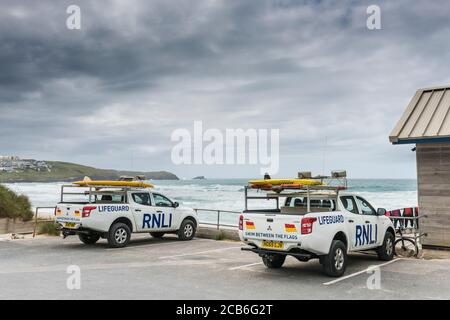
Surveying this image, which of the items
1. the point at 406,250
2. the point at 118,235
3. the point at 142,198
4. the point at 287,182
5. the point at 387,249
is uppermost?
the point at 287,182

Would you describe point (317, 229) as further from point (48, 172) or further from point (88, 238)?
point (48, 172)

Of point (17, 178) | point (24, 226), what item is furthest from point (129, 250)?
point (17, 178)

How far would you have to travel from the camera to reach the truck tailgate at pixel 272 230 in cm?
836

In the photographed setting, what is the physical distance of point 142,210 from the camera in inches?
547

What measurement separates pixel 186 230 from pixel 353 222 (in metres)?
7.15

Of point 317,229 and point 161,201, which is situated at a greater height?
point 161,201

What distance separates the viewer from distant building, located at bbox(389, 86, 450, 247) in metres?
A: 11.7

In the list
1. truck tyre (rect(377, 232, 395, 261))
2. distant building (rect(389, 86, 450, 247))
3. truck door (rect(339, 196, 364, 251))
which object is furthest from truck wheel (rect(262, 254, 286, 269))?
distant building (rect(389, 86, 450, 247))

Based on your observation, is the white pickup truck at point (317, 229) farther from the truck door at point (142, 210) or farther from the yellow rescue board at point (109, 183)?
the truck door at point (142, 210)

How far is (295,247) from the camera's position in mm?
8398

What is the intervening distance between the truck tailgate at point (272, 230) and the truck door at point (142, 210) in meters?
5.46

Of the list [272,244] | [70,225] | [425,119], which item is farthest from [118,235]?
[425,119]
